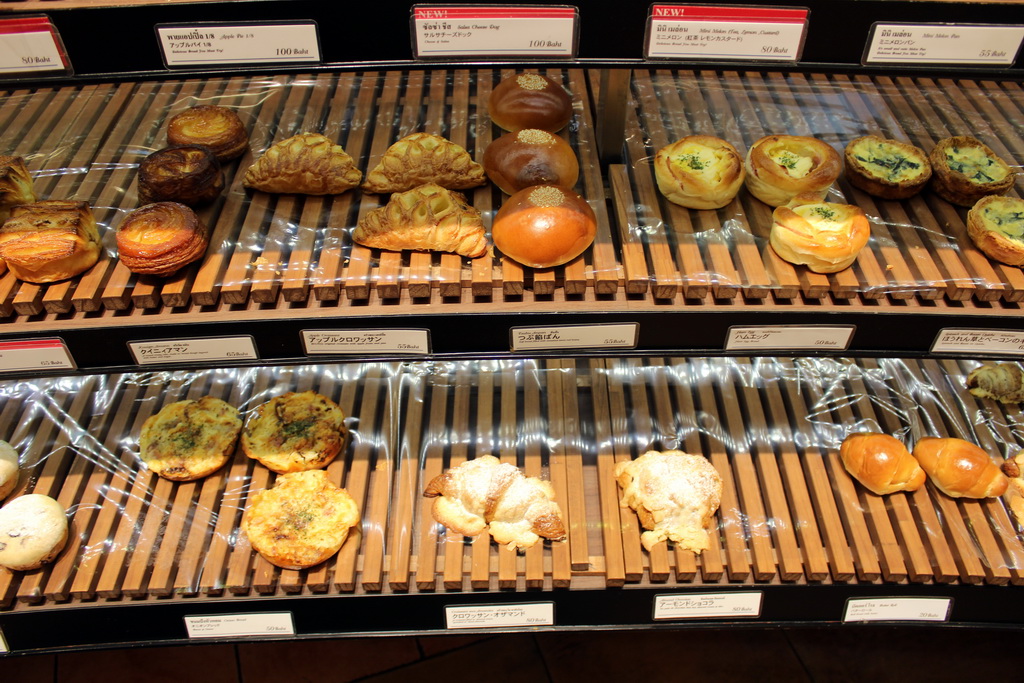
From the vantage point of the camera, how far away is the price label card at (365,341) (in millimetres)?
1569

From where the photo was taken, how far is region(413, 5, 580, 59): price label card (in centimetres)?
130

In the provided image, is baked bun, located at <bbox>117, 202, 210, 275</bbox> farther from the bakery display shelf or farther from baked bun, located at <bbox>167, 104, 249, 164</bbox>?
the bakery display shelf

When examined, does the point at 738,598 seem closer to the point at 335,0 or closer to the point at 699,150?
the point at 699,150

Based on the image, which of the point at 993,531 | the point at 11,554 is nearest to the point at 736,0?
the point at 993,531

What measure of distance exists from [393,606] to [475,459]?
40 centimetres

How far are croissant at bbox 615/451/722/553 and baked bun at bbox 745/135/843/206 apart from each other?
66 centimetres

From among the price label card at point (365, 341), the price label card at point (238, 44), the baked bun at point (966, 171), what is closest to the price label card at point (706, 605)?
the price label card at point (365, 341)

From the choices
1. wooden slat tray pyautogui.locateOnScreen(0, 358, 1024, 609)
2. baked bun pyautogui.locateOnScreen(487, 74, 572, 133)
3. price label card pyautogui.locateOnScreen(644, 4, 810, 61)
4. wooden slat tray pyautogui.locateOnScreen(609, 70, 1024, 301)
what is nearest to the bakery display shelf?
wooden slat tray pyautogui.locateOnScreen(0, 358, 1024, 609)

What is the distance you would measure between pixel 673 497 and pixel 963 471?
2.33 ft

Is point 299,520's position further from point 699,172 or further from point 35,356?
point 699,172

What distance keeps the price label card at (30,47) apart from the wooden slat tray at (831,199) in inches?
42.7

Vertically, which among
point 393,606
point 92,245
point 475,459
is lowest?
point 393,606

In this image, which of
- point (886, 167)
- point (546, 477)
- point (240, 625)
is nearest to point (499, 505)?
point (546, 477)

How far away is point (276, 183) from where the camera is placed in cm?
175
